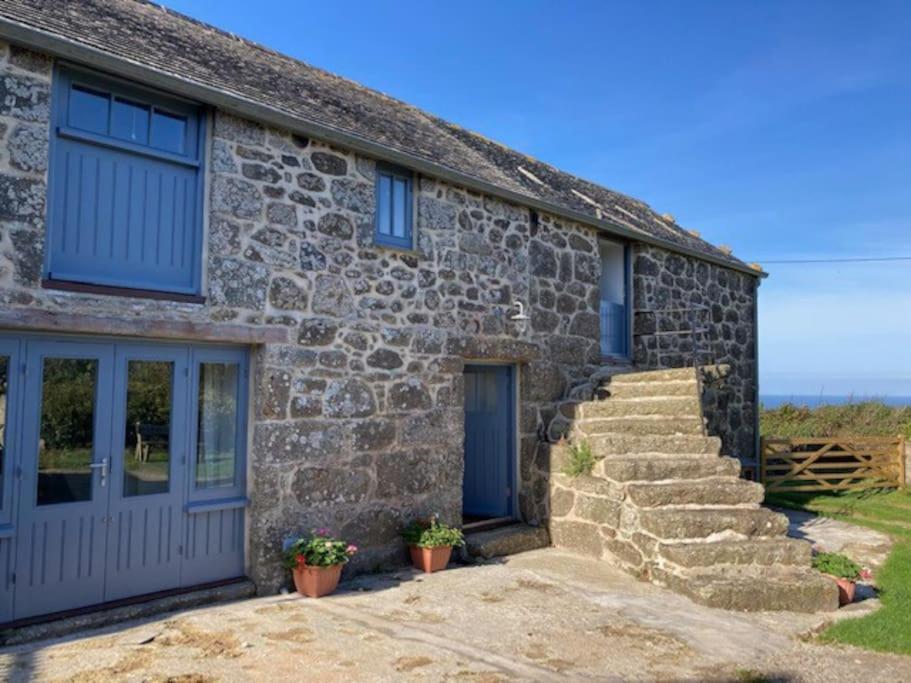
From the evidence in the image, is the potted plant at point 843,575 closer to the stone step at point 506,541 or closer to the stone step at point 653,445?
the stone step at point 653,445

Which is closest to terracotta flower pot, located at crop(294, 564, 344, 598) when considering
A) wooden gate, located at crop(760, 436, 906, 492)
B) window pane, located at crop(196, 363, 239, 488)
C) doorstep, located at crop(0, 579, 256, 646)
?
doorstep, located at crop(0, 579, 256, 646)

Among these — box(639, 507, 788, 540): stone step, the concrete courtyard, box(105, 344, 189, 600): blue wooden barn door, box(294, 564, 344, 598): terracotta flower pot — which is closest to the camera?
the concrete courtyard

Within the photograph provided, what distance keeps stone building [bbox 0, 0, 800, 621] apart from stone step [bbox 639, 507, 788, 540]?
1792 millimetres

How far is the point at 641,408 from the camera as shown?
28.2 ft

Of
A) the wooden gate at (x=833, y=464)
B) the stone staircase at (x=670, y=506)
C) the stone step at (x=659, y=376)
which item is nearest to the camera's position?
the stone staircase at (x=670, y=506)

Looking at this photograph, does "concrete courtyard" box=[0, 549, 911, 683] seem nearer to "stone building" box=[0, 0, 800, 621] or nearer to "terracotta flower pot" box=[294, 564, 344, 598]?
"terracotta flower pot" box=[294, 564, 344, 598]

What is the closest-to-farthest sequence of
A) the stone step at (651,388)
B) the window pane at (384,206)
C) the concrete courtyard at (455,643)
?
the concrete courtyard at (455,643)
the window pane at (384,206)
the stone step at (651,388)

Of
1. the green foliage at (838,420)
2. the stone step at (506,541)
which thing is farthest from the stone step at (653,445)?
the green foliage at (838,420)

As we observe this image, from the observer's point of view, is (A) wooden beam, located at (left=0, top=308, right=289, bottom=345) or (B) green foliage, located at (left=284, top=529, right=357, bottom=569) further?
(B) green foliage, located at (left=284, top=529, right=357, bottom=569)

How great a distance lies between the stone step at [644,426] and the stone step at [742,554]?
1.70 m

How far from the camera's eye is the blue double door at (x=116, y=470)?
508 cm

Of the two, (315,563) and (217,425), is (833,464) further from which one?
(217,425)

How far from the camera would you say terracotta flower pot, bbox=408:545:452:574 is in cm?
711

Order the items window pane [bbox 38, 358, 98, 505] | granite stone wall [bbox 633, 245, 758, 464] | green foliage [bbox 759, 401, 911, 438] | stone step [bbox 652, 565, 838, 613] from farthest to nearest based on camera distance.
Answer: green foliage [bbox 759, 401, 911, 438]
granite stone wall [bbox 633, 245, 758, 464]
stone step [bbox 652, 565, 838, 613]
window pane [bbox 38, 358, 98, 505]
